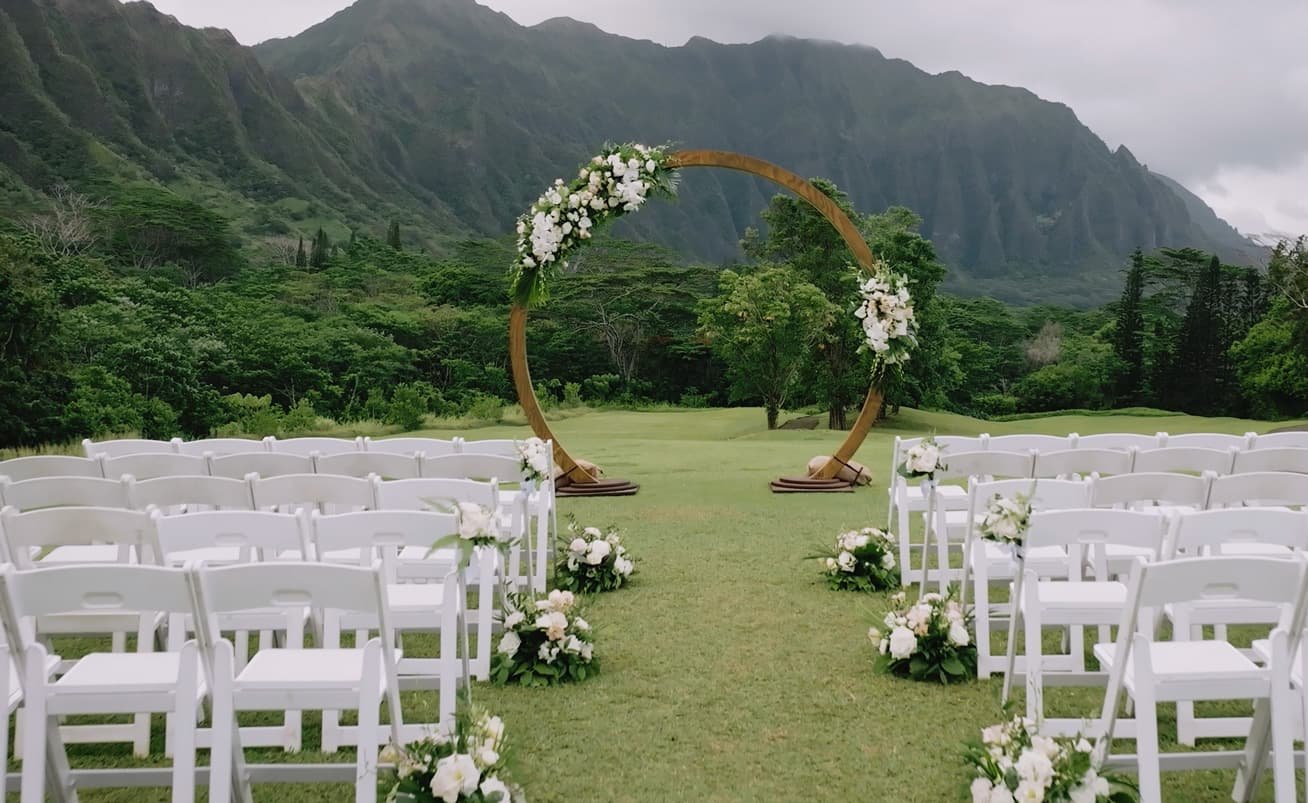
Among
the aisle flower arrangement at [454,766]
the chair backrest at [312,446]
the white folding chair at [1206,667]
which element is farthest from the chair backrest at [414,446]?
the white folding chair at [1206,667]

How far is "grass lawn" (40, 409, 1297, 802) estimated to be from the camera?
337 centimetres

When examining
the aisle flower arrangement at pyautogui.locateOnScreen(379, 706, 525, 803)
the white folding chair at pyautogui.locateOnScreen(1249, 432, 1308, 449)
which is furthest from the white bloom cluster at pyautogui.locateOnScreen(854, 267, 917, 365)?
the aisle flower arrangement at pyautogui.locateOnScreen(379, 706, 525, 803)

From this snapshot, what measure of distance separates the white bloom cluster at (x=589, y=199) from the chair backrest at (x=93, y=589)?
7.09 metres

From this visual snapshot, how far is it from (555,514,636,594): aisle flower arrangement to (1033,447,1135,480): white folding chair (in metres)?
2.47

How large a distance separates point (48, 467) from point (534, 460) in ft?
9.62

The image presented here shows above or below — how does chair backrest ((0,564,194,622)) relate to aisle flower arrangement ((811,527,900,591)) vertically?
above

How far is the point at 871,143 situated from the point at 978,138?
1381cm

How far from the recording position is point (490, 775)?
2.91 m

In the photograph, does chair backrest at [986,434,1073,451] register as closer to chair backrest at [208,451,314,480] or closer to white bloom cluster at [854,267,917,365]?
white bloom cluster at [854,267,917,365]

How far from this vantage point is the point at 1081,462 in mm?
5715

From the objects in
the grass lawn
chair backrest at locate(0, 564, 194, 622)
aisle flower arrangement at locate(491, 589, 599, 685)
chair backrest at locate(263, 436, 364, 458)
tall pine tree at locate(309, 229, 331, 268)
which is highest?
tall pine tree at locate(309, 229, 331, 268)

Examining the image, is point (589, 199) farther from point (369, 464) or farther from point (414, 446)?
point (369, 464)

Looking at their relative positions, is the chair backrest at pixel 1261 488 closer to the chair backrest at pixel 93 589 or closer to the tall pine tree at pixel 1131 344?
the chair backrest at pixel 93 589

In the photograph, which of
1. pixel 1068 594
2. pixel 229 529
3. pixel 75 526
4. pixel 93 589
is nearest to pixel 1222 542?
pixel 1068 594
